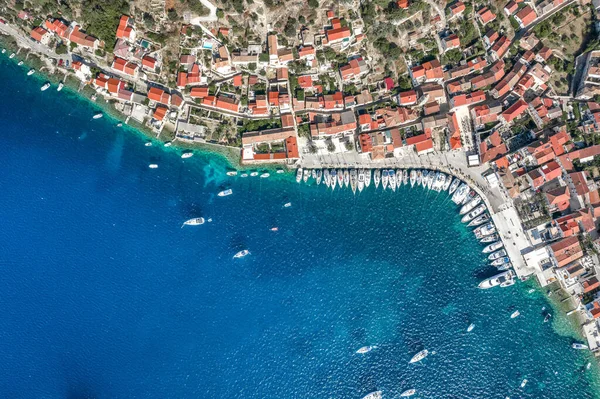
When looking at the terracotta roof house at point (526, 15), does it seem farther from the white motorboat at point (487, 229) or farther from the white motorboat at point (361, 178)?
the white motorboat at point (361, 178)

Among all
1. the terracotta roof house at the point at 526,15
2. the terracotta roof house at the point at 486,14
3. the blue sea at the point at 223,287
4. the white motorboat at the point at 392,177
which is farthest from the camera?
the white motorboat at the point at 392,177

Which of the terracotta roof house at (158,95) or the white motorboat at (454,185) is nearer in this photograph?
the terracotta roof house at (158,95)

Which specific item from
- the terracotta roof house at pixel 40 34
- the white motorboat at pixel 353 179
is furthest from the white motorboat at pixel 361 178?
the terracotta roof house at pixel 40 34

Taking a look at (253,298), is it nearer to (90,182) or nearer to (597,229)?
(90,182)

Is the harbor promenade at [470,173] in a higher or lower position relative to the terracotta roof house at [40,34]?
lower

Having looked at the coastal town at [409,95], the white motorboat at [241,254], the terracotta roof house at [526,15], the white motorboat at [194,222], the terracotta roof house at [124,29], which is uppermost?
the terracotta roof house at [124,29]

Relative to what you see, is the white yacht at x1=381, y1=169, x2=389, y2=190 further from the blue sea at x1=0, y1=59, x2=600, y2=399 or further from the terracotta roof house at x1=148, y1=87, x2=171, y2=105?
the terracotta roof house at x1=148, y1=87, x2=171, y2=105

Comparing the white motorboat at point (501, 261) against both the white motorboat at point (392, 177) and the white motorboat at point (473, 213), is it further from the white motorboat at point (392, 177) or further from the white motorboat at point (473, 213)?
the white motorboat at point (392, 177)

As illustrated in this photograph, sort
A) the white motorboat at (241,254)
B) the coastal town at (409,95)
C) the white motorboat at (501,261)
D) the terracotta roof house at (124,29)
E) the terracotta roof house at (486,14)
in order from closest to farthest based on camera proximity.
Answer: the terracotta roof house at (124,29), the coastal town at (409,95), the terracotta roof house at (486,14), the white motorboat at (241,254), the white motorboat at (501,261)
